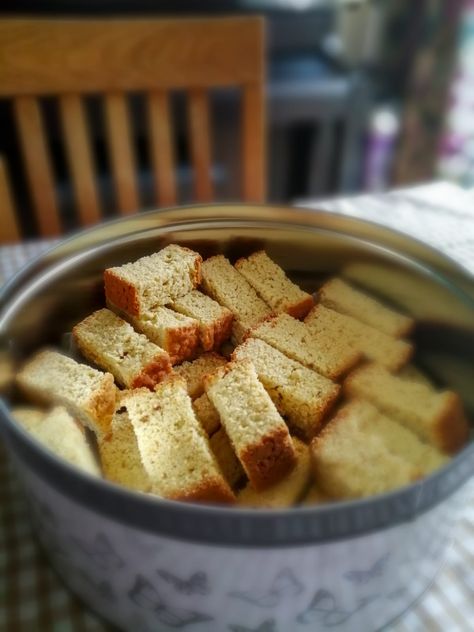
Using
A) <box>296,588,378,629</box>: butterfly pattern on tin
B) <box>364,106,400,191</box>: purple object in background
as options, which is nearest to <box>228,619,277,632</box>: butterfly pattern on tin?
<box>296,588,378,629</box>: butterfly pattern on tin

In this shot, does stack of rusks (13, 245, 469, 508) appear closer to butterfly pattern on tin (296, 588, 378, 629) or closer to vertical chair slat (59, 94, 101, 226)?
butterfly pattern on tin (296, 588, 378, 629)

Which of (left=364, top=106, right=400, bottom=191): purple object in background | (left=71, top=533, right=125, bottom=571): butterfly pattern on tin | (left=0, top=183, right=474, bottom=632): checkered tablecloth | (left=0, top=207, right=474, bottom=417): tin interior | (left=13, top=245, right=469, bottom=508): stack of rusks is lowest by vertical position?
(left=364, top=106, right=400, bottom=191): purple object in background

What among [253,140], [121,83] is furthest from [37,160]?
[253,140]

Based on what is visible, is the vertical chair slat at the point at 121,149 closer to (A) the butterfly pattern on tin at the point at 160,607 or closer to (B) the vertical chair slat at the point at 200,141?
(B) the vertical chair slat at the point at 200,141

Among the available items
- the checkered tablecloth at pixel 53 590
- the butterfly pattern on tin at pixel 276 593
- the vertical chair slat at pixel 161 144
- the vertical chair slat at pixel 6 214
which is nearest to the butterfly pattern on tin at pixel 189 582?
the butterfly pattern on tin at pixel 276 593

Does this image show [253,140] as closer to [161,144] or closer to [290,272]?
[161,144]
